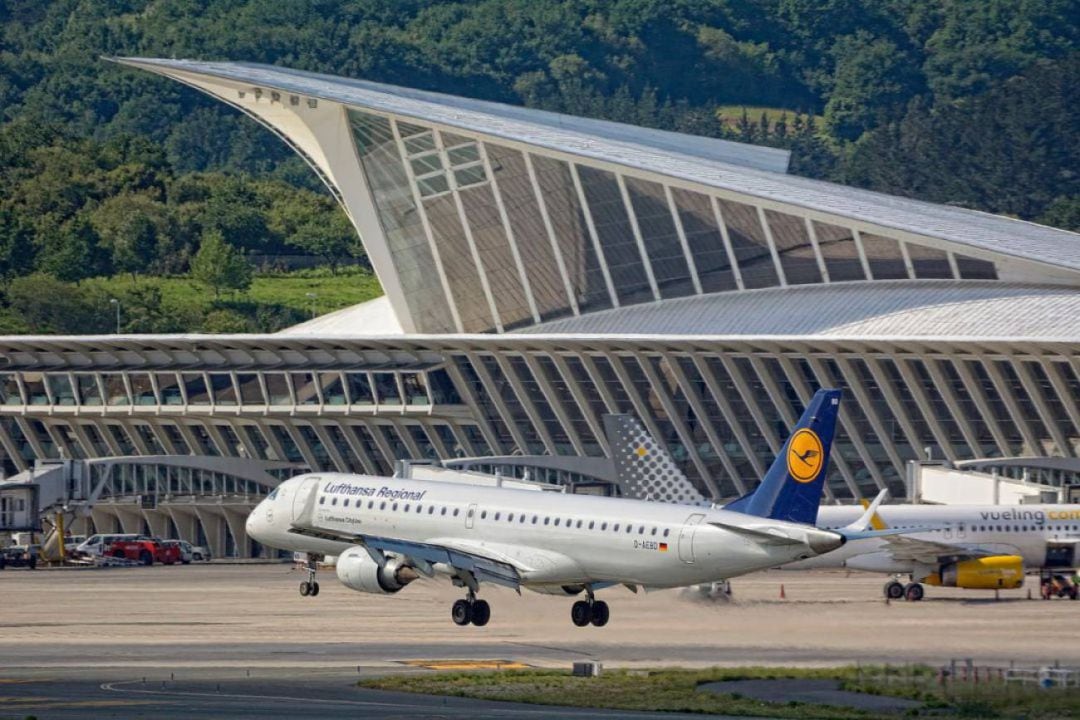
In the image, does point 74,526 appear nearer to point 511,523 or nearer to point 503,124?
point 503,124

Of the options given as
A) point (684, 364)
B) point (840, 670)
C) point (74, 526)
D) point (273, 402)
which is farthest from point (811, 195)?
point (840, 670)

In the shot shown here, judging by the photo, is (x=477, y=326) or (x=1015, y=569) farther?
(x=477, y=326)

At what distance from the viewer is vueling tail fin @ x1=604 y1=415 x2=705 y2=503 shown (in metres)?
80.4

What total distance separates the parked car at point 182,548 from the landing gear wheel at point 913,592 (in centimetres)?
4324

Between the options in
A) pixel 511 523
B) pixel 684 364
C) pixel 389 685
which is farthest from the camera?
pixel 684 364

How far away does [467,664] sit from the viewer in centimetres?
5159

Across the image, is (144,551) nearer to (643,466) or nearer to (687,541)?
(643,466)

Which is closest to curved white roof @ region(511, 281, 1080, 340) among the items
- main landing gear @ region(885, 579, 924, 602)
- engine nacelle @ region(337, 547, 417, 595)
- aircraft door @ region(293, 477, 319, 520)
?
main landing gear @ region(885, 579, 924, 602)

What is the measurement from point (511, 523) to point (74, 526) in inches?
2496

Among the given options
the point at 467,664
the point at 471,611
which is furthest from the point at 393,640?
the point at 467,664

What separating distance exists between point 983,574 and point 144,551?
44.2 meters

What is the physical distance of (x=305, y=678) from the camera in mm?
48688

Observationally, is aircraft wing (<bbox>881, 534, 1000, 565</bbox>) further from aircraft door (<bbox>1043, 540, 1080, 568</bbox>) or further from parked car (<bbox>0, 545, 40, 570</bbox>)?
parked car (<bbox>0, 545, 40, 570</bbox>)

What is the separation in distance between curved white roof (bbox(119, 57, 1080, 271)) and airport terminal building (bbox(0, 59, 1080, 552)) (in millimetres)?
306
